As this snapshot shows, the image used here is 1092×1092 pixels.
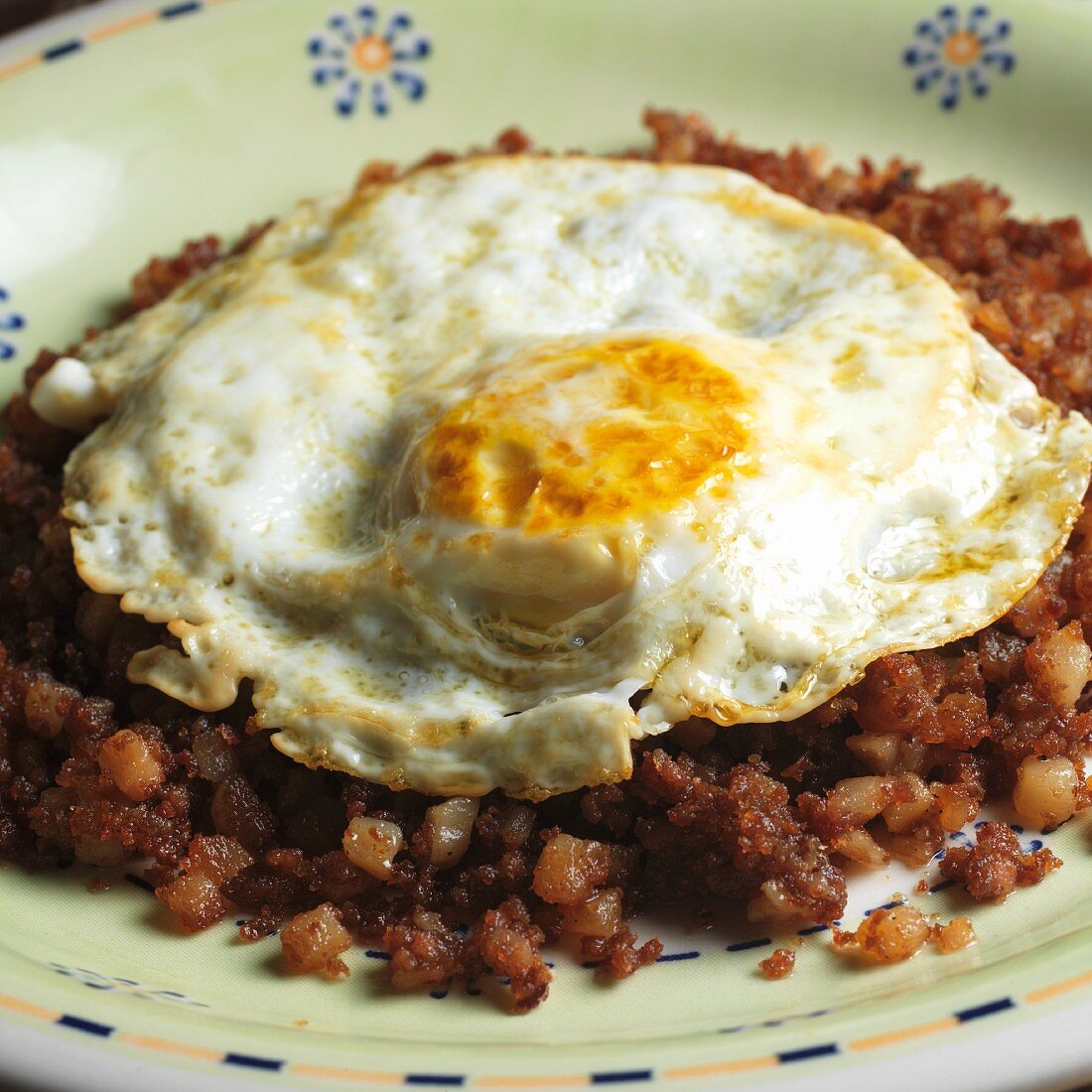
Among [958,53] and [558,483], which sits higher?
[958,53]

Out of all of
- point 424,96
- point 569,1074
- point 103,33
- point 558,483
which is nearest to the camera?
point 569,1074

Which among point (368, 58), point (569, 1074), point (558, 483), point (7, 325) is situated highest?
point (368, 58)

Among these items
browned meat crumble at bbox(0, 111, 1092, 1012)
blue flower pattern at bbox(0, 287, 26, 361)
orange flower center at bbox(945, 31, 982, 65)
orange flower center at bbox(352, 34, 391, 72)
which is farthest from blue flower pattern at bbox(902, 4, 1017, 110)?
blue flower pattern at bbox(0, 287, 26, 361)

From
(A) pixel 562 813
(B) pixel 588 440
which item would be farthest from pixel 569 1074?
(B) pixel 588 440

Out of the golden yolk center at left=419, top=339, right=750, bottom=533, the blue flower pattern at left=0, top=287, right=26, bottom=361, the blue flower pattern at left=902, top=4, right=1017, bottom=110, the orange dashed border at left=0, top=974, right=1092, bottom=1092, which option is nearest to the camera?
the orange dashed border at left=0, top=974, right=1092, bottom=1092

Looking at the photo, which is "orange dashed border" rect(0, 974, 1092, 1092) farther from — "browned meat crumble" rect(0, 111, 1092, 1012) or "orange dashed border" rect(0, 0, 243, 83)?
"orange dashed border" rect(0, 0, 243, 83)

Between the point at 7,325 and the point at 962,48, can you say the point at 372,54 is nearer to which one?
the point at 7,325

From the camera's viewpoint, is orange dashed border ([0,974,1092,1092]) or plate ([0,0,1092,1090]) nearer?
orange dashed border ([0,974,1092,1092])

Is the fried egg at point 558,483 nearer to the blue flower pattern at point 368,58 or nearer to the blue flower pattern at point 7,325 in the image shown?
the blue flower pattern at point 7,325
